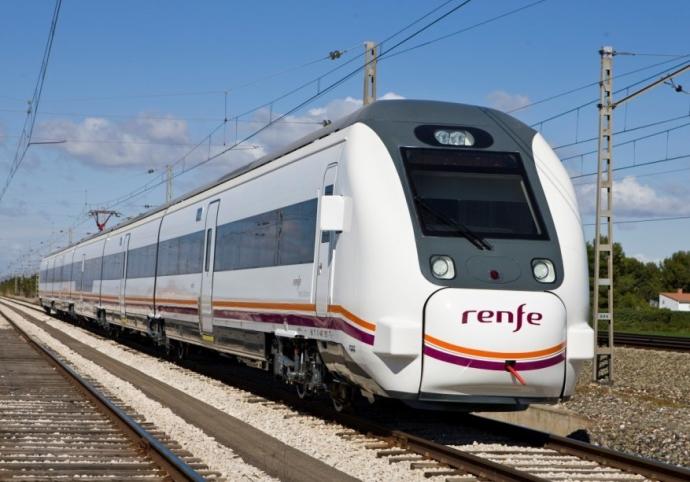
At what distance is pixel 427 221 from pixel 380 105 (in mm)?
1754

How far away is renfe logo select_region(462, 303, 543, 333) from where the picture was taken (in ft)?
30.7

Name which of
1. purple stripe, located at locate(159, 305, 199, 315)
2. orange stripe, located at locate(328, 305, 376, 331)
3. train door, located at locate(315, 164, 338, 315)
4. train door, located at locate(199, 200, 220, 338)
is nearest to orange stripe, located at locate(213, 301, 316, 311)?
train door, located at locate(315, 164, 338, 315)

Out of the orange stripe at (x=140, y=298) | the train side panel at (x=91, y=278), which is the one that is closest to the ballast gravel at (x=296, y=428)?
the orange stripe at (x=140, y=298)

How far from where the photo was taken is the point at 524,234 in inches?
400

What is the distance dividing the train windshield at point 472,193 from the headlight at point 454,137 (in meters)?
0.14

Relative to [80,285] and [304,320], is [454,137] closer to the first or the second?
[304,320]

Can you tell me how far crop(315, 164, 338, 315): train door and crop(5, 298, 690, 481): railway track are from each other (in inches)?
55.4

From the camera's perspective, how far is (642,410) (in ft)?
45.4

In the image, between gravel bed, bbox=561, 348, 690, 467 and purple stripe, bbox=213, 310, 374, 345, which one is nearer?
purple stripe, bbox=213, 310, 374, 345

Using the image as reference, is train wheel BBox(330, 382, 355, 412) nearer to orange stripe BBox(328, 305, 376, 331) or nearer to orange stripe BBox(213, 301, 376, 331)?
orange stripe BBox(213, 301, 376, 331)

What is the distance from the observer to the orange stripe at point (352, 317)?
32.1 feet

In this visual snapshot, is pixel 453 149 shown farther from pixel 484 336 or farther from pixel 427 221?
pixel 484 336

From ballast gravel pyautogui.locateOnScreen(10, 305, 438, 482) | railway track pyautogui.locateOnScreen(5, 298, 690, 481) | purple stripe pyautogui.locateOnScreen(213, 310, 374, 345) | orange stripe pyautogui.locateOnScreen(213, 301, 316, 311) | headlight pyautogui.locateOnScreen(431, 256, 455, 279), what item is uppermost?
headlight pyautogui.locateOnScreen(431, 256, 455, 279)

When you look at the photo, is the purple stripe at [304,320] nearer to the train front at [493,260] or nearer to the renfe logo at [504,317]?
the train front at [493,260]
